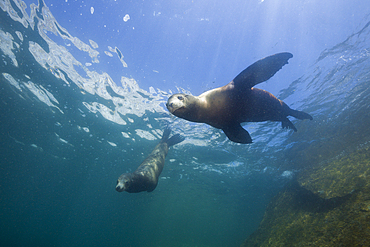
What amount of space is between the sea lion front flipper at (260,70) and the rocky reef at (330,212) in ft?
19.3

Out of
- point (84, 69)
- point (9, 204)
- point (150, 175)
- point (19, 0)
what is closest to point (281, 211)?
point (150, 175)

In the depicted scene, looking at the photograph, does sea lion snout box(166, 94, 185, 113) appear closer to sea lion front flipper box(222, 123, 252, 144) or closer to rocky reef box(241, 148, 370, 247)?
sea lion front flipper box(222, 123, 252, 144)

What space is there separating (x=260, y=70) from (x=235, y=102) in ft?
1.86

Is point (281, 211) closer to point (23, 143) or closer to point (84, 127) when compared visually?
point (84, 127)

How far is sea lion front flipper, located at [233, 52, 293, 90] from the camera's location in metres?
2.16

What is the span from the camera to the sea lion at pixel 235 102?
1.95 metres

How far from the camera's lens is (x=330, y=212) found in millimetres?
6895

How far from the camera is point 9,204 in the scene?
46.4 meters

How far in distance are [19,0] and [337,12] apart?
13767 mm

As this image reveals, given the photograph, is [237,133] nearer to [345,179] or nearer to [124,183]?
[124,183]

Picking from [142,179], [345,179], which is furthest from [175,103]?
[345,179]

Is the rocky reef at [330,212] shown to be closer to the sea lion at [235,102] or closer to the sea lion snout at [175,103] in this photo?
the sea lion at [235,102]

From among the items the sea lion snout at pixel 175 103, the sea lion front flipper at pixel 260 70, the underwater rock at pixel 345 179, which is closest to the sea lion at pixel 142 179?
the sea lion snout at pixel 175 103

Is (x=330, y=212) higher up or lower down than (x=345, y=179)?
lower down
